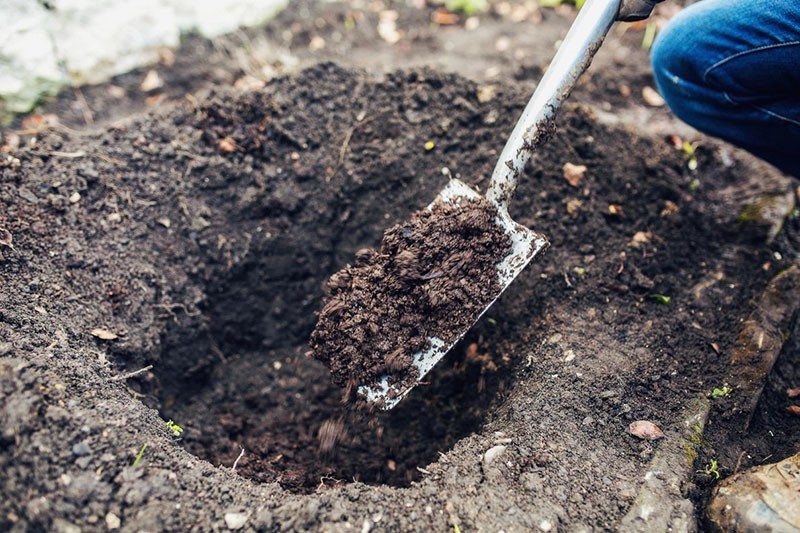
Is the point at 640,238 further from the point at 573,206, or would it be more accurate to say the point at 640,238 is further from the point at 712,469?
the point at 712,469

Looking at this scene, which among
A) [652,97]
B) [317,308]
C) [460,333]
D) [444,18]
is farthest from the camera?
[444,18]

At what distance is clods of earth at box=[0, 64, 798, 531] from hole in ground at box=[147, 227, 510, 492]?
0.4 inches

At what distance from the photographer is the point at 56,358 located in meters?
1.98

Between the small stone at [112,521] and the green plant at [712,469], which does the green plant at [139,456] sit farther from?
the green plant at [712,469]

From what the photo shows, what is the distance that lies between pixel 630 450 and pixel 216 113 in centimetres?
226

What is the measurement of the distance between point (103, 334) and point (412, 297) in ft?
3.85

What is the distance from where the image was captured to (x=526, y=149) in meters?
2.12

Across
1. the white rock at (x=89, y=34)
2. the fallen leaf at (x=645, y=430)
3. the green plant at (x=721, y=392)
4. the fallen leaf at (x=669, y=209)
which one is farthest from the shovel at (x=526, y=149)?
the white rock at (x=89, y=34)

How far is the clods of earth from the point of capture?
1817mm

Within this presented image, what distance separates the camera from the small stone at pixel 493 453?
197 centimetres

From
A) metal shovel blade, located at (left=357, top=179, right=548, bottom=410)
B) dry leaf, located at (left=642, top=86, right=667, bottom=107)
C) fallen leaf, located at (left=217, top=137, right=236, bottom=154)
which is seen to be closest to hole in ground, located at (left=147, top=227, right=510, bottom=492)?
metal shovel blade, located at (left=357, top=179, right=548, bottom=410)

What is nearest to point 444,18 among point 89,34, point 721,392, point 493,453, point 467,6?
point 467,6

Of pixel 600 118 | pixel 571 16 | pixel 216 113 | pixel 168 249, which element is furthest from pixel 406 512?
pixel 571 16

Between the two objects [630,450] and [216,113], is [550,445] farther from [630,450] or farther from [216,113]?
[216,113]
